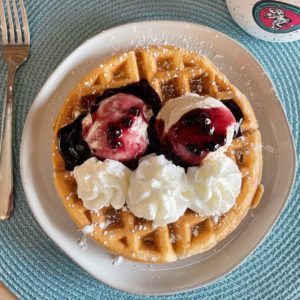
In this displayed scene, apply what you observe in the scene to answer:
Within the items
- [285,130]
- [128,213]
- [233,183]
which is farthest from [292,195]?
[128,213]

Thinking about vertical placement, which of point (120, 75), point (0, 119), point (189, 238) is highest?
point (120, 75)

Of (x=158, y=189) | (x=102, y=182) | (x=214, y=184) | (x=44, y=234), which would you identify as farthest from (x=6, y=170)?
(x=214, y=184)

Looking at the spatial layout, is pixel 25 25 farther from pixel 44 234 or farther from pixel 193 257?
pixel 193 257

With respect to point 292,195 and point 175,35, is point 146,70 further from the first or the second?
point 292,195

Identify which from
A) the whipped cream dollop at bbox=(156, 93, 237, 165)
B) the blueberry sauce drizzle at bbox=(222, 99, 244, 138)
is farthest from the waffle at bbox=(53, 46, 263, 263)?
the whipped cream dollop at bbox=(156, 93, 237, 165)

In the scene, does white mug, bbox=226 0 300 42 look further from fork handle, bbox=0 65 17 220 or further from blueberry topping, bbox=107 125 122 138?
fork handle, bbox=0 65 17 220

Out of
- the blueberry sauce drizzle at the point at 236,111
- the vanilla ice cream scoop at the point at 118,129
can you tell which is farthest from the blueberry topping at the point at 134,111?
the blueberry sauce drizzle at the point at 236,111
